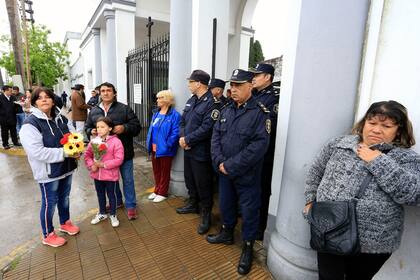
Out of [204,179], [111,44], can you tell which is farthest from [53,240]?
[111,44]

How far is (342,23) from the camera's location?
76.9 inches

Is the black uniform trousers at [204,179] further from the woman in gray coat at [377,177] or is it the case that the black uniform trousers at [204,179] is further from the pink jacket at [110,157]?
the woman in gray coat at [377,177]

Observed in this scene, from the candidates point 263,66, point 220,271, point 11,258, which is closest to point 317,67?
point 263,66

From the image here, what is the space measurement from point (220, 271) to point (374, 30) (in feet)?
8.38

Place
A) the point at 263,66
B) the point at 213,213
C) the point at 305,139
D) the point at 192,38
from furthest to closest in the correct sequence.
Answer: the point at 192,38 → the point at 213,213 → the point at 263,66 → the point at 305,139

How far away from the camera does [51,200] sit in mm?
2857

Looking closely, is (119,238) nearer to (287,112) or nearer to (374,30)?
(287,112)

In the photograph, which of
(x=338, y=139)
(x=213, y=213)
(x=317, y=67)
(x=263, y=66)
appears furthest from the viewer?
(x=213, y=213)

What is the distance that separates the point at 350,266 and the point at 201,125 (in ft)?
7.00

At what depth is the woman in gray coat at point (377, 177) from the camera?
1514mm

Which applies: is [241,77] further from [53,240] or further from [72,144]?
[53,240]

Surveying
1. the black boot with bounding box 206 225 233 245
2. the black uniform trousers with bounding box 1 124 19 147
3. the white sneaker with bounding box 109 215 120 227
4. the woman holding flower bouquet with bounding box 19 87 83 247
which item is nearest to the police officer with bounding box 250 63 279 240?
the black boot with bounding box 206 225 233 245

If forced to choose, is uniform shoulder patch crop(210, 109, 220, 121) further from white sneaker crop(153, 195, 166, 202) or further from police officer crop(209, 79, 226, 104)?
white sneaker crop(153, 195, 166, 202)

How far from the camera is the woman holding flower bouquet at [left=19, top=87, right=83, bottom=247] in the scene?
8.45 feet
